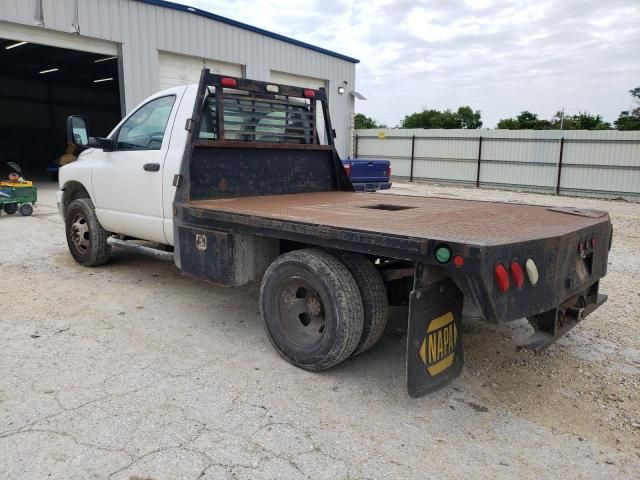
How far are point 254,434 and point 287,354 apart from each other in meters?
0.93

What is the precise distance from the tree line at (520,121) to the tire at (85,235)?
3701 centimetres

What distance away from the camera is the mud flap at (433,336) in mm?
2961

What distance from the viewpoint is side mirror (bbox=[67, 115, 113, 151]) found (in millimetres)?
5520

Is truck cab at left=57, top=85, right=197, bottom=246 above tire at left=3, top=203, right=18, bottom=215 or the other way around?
above

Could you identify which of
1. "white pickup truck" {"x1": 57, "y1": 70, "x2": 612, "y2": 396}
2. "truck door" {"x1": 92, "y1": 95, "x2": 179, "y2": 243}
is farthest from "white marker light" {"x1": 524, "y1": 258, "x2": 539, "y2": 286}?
"truck door" {"x1": 92, "y1": 95, "x2": 179, "y2": 243}

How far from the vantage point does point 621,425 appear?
308 centimetres

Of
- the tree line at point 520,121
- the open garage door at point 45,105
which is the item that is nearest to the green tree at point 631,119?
the tree line at point 520,121

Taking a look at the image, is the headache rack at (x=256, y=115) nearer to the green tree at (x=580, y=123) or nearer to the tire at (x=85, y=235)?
the tire at (x=85, y=235)

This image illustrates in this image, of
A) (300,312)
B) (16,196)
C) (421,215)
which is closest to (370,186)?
(16,196)

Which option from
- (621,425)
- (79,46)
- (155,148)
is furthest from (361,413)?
(79,46)

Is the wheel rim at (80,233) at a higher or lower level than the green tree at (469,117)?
lower

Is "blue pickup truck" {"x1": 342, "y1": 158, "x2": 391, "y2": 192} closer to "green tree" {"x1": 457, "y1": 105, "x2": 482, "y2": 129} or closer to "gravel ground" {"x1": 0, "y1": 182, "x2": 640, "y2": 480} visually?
"gravel ground" {"x1": 0, "y1": 182, "x2": 640, "y2": 480}

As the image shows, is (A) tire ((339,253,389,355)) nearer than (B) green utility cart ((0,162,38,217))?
Yes

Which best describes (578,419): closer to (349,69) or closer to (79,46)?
(79,46)
